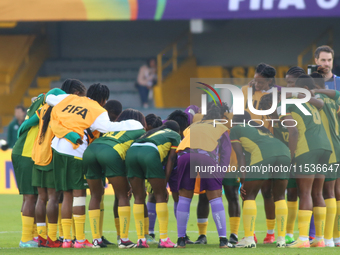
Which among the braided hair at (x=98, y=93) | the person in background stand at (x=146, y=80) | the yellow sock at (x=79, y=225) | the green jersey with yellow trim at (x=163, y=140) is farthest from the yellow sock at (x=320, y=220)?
the person in background stand at (x=146, y=80)

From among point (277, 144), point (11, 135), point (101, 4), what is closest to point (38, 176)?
point (277, 144)

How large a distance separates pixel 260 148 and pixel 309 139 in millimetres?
550

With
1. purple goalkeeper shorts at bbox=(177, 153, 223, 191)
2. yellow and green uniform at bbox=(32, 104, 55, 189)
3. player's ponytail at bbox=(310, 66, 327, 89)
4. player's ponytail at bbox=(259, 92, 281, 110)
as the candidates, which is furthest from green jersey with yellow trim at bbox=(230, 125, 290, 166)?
yellow and green uniform at bbox=(32, 104, 55, 189)

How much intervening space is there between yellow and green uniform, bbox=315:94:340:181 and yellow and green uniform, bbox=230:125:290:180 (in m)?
0.59

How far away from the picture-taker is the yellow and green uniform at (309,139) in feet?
19.9

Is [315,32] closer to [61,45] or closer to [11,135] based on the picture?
[61,45]

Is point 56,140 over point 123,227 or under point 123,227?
over

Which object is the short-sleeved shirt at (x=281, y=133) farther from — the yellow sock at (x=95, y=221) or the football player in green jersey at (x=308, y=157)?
the yellow sock at (x=95, y=221)

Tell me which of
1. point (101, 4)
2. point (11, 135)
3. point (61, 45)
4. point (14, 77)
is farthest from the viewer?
point (61, 45)

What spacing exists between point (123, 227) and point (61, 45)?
51.8 ft

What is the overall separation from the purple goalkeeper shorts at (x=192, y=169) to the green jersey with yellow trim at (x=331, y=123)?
1.36 meters

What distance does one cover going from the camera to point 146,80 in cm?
1784

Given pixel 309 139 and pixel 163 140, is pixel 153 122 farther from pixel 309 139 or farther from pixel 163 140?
pixel 309 139

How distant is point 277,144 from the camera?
6090 millimetres
